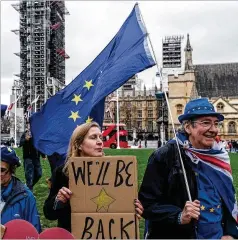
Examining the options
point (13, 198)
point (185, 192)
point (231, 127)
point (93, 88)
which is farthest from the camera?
point (231, 127)

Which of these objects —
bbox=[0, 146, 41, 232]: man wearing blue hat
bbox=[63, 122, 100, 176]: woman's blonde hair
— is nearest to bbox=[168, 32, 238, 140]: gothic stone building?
bbox=[63, 122, 100, 176]: woman's blonde hair

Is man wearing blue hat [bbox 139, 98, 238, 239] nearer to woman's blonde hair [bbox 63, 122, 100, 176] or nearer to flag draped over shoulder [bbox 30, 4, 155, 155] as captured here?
woman's blonde hair [bbox 63, 122, 100, 176]

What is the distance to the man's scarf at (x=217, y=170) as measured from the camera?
297 cm

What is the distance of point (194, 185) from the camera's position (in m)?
2.94

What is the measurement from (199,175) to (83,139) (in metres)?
0.84

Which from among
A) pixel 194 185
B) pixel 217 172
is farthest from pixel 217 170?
pixel 194 185

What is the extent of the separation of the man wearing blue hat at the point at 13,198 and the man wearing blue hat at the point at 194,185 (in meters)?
0.77

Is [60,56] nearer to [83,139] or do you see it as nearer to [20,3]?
[20,3]

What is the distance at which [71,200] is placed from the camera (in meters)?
2.70

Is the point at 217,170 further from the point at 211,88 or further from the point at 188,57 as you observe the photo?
the point at 188,57

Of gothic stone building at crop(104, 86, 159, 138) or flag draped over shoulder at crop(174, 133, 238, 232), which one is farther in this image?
gothic stone building at crop(104, 86, 159, 138)

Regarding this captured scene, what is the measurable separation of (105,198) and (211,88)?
8465cm

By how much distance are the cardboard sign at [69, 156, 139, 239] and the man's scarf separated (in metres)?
0.48

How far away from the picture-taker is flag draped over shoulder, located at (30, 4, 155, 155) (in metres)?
4.43
